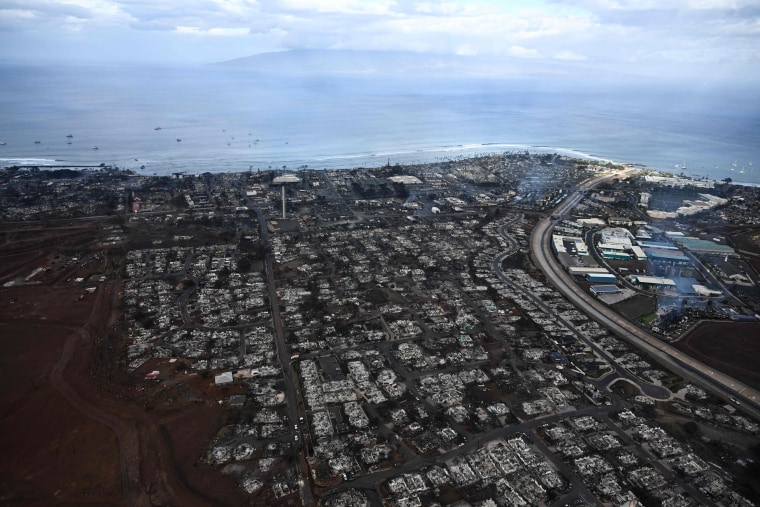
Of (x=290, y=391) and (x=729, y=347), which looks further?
(x=729, y=347)

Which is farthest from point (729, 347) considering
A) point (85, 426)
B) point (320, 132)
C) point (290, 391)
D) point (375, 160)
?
point (320, 132)

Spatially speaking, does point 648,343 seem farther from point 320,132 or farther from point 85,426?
point 320,132

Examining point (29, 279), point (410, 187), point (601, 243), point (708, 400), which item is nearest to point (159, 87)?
point (410, 187)

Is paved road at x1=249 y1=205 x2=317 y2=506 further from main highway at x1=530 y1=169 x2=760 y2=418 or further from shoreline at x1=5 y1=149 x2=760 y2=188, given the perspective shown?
shoreline at x1=5 y1=149 x2=760 y2=188

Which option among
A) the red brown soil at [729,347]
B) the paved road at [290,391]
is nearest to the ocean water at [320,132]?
the paved road at [290,391]

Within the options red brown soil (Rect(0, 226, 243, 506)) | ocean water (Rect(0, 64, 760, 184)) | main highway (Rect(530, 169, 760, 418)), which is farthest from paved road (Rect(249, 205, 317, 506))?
ocean water (Rect(0, 64, 760, 184))
